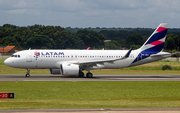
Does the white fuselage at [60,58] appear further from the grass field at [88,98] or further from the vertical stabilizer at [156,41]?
the grass field at [88,98]

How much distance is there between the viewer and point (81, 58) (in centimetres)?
4206

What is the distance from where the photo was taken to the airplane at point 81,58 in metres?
39.8

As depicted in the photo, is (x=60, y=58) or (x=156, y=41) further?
(x=156, y=41)

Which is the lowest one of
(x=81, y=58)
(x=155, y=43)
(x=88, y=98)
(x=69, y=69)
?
(x=88, y=98)

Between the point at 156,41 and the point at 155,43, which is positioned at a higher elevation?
the point at 156,41

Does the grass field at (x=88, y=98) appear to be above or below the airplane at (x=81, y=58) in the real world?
below

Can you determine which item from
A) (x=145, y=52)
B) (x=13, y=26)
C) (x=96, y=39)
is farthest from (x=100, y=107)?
(x=13, y=26)

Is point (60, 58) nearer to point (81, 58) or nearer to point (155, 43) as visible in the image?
point (81, 58)

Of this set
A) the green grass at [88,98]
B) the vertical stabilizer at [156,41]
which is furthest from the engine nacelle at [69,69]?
the vertical stabilizer at [156,41]

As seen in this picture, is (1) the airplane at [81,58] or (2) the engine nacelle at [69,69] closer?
(2) the engine nacelle at [69,69]

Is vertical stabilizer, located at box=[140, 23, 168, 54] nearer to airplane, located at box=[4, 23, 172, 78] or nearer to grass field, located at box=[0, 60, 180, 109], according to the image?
airplane, located at box=[4, 23, 172, 78]

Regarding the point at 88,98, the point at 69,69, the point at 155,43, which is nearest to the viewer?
the point at 88,98

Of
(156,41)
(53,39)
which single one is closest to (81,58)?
(156,41)

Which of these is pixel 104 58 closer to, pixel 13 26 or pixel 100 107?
pixel 100 107
